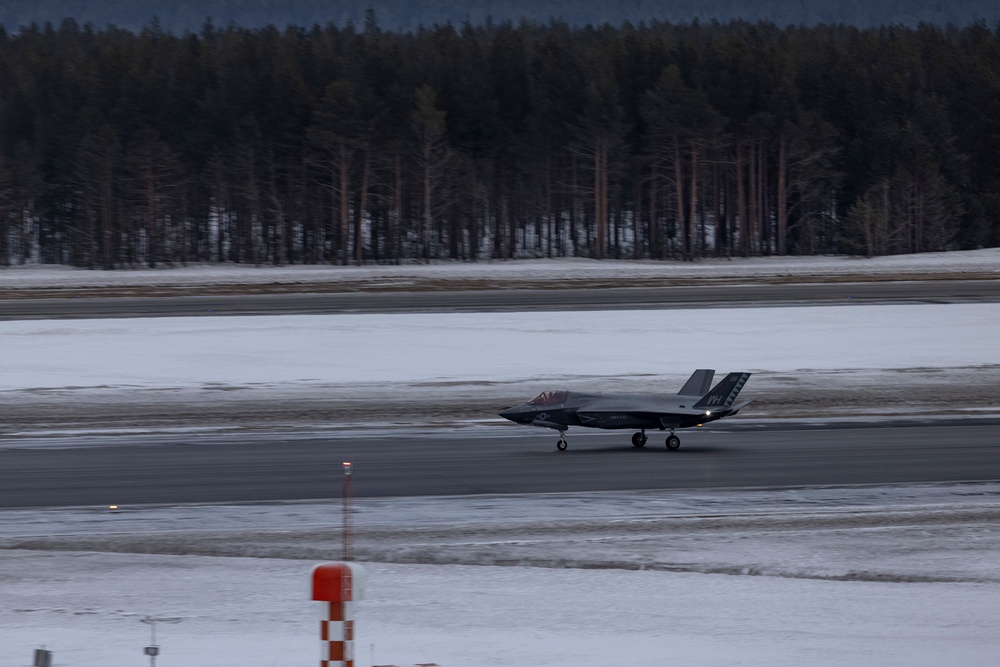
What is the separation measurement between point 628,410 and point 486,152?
7136cm

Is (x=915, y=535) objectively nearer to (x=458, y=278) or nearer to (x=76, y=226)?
(x=458, y=278)

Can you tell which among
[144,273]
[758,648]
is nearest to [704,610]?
[758,648]

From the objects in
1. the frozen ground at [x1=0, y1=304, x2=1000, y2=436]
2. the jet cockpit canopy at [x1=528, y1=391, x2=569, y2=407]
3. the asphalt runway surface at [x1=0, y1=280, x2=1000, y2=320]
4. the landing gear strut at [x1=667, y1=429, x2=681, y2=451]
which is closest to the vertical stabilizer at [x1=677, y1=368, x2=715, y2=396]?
the landing gear strut at [x1=667, y1=429, x2=681, y2=451]

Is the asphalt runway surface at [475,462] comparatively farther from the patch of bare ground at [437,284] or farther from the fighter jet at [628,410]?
the patch of bare ground at [437,284]

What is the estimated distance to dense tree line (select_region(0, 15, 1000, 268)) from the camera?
80250mm

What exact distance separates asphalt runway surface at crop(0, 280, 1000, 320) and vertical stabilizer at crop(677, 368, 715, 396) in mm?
20709

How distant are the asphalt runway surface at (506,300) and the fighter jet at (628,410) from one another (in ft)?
69.7

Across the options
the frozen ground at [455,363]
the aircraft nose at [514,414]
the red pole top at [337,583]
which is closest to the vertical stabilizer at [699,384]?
the aircraft nose at [514,414]

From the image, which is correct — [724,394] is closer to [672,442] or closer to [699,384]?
[699,384]


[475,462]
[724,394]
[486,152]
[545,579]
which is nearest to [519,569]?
[545,579]

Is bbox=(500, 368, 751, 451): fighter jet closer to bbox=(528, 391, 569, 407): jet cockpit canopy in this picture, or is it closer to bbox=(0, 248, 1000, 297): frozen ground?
bbox=(528, 391, 569, 407): jet cockpit canopy

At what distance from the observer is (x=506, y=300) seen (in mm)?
45719

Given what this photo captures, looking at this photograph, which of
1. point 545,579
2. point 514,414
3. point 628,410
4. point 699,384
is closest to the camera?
point 545,579

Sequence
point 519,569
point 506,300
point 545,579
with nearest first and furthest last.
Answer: point 545,579 < point 519,569 < point 506,300
